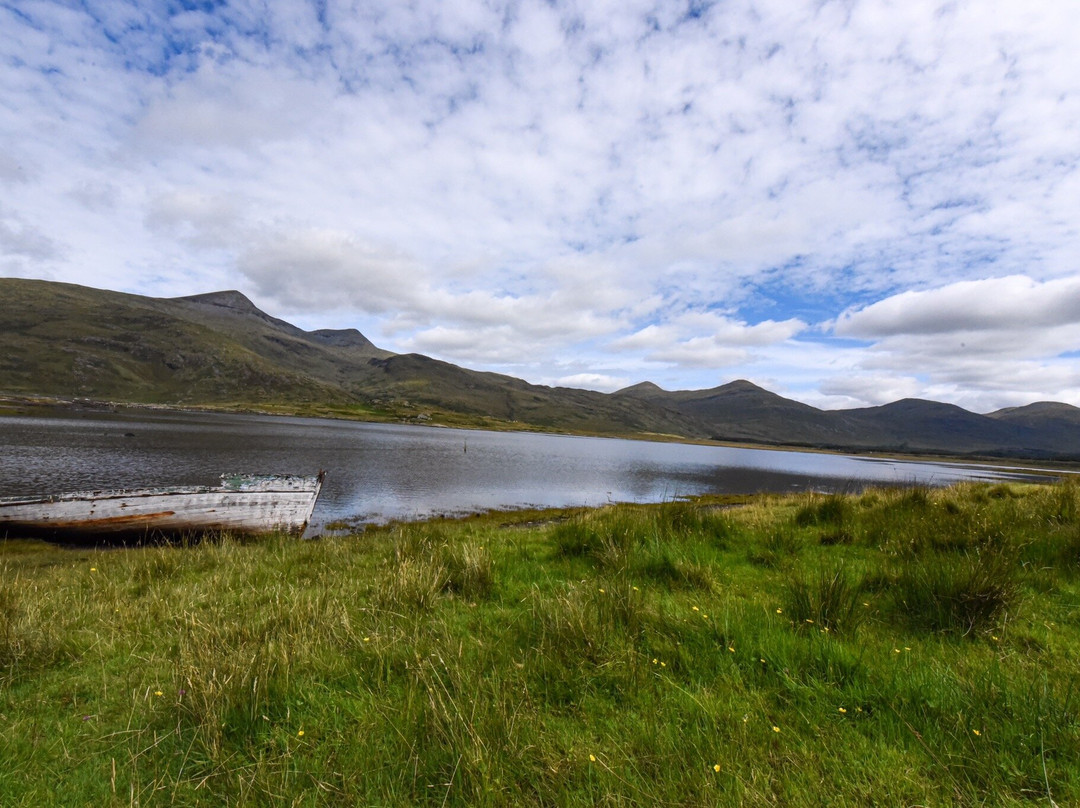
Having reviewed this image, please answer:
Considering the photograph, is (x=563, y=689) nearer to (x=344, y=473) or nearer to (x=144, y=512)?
(x=144, y=512)

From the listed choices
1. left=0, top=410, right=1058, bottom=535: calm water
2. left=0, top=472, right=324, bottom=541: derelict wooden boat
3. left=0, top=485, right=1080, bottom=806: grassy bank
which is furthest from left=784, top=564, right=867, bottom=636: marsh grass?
left=0, top=472, right=324, bottom=541: derelict wooden boat

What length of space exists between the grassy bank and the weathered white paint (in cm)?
1171

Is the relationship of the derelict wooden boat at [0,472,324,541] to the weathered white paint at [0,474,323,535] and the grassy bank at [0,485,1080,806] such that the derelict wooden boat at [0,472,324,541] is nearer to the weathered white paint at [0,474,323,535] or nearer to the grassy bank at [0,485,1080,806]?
the weathered white paint at [0,474,323,535]

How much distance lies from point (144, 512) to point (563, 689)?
19545mm

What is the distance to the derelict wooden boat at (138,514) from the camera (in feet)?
53.4

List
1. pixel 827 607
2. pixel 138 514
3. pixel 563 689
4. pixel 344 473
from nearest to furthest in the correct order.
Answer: pixel 563 689, pixel 827 607, pixel 138 514, pixel 344 473

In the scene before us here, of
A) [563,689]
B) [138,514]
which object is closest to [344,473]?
[138,514]

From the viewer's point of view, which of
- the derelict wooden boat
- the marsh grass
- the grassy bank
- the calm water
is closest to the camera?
the grassy bank

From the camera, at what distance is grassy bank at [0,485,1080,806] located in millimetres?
2689

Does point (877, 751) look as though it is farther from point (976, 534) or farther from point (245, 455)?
point (245, 455)

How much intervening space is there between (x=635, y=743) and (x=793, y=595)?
308 centimetres

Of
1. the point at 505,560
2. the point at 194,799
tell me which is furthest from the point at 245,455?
the point at 194,799

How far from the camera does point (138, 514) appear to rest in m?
16.6

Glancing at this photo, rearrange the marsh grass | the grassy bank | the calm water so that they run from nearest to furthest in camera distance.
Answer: the grassy bank, the marsh grass, the calm water
